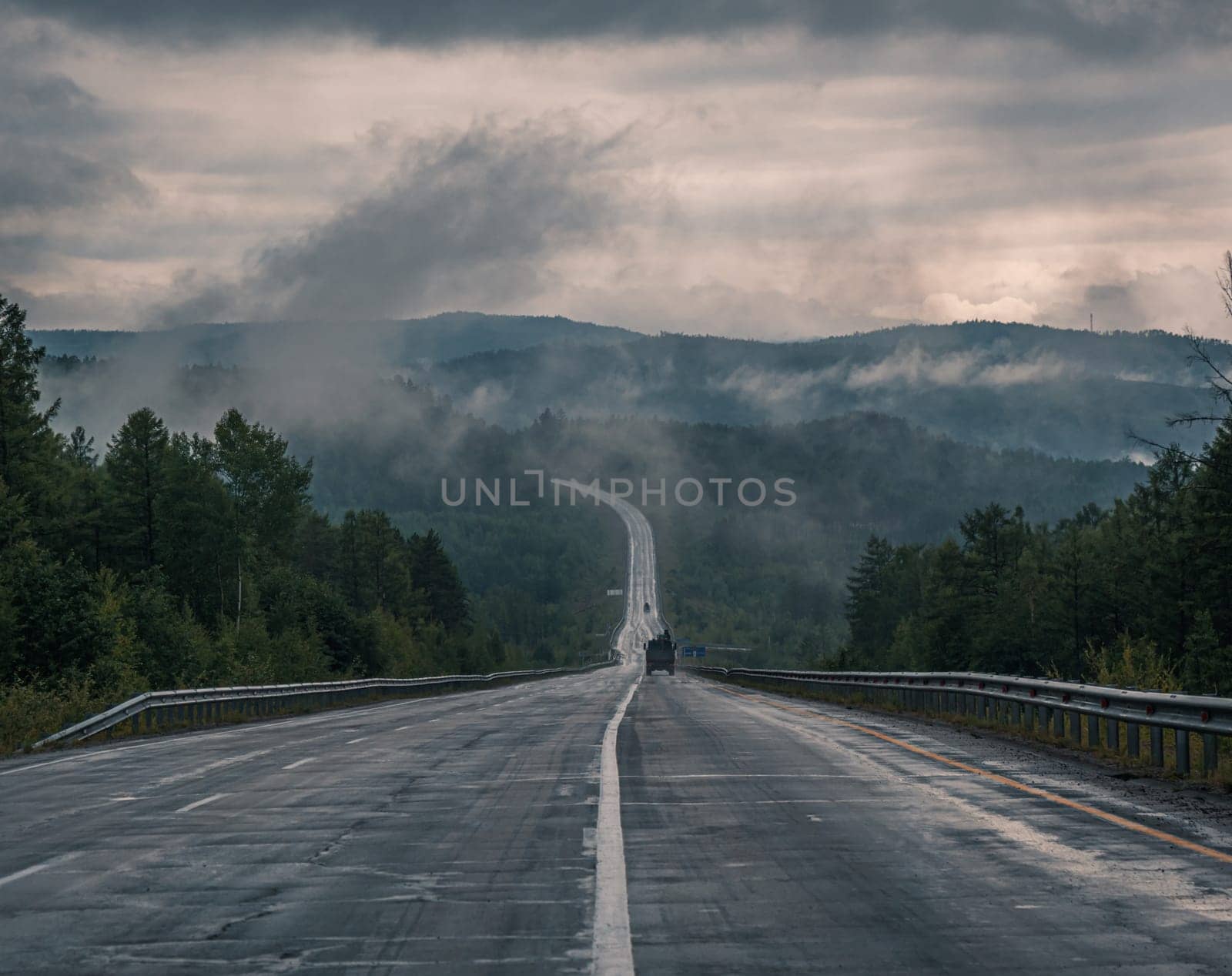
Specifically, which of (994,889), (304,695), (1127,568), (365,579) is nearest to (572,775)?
(994,889)

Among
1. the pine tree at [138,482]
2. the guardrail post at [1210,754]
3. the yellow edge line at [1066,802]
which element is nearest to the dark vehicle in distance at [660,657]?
the pine tree at [138,482]

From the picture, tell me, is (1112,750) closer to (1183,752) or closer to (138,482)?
(1183,752)

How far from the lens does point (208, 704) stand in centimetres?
3616

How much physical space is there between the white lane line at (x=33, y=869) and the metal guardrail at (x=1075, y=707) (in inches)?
448

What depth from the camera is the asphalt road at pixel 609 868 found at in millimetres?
7676

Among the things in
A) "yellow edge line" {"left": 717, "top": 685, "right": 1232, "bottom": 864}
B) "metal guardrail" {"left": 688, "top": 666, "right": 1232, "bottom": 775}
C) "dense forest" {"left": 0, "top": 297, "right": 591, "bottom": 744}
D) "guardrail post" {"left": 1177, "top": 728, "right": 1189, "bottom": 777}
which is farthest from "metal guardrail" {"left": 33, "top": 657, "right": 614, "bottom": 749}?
"guardrail post" {"left": 1177, "top": 728, "right": 1189, "bottom": 777}

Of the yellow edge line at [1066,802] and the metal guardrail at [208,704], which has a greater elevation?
the yellow edge line at [1066,802]

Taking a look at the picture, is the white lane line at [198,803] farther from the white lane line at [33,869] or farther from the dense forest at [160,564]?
the dense forest at [160,564]

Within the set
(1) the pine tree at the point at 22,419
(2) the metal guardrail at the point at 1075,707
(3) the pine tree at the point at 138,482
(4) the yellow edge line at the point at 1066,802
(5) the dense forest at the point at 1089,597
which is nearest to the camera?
(4) the yellow edge line at the point at 1066,802

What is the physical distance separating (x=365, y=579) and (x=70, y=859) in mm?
130425

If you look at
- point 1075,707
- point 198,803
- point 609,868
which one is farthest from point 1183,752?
point 198,803

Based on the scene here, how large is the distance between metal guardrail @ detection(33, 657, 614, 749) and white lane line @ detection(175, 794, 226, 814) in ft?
39.4

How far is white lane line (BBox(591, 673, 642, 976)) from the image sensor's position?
292 inches

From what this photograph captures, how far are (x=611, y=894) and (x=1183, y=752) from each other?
9861 mm
